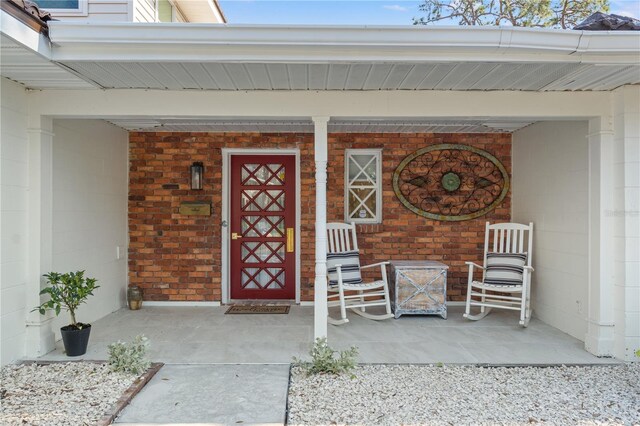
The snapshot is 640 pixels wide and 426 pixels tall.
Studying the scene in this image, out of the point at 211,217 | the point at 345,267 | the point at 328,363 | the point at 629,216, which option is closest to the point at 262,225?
the point at 211,217

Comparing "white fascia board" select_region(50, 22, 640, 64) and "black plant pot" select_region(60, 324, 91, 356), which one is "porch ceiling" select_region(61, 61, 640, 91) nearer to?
"white fascia board" select_region(50, 22, 640, 64)

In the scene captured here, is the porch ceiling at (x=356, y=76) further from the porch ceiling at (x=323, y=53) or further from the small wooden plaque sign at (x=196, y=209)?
the small wooden plaque sign at (x=196, y=209)

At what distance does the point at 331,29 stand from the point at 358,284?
295 cm

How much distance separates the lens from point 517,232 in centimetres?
543

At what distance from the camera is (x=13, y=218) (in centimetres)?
358

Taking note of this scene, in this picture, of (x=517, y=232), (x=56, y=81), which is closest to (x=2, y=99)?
(x=56, y=81)

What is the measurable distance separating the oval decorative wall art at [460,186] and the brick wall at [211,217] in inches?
5.0

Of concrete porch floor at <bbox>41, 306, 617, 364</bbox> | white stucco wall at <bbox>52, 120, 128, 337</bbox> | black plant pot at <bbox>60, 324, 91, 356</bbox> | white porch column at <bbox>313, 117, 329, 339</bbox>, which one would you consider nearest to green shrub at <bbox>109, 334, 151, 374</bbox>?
concrete porch floor at <bbox>41, 306, 617, 364</bbox>

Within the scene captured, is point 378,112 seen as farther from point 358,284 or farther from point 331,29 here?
point 358,284

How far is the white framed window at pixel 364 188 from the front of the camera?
5746 mm

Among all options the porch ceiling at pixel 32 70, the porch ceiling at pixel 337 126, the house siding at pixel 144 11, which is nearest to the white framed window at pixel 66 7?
the house siding at pixel 144 11

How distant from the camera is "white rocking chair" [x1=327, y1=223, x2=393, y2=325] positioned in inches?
192

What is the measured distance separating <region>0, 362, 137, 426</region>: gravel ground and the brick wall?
2226 millimetres

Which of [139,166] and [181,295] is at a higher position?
[139,166]
